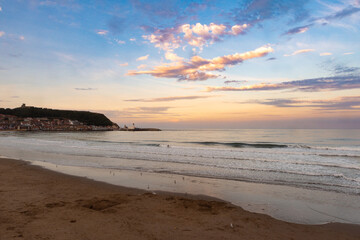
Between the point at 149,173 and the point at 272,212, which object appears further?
the point at 149,173

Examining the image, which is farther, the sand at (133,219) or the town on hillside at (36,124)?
the town on hillside at (36,124)

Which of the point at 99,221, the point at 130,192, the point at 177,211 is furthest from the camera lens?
the point at 130,192

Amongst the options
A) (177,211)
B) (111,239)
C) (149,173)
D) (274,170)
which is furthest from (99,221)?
(274,170)

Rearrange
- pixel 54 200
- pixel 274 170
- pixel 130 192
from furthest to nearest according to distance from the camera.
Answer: pixel 274 170, pixel 130 192, pixel 54 200

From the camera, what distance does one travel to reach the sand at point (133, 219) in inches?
237

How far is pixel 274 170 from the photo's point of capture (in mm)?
16766

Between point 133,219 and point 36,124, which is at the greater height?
point 36,124

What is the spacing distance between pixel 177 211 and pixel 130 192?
3383mm

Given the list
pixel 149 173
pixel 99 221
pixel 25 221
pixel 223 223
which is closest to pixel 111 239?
pixel 99 221

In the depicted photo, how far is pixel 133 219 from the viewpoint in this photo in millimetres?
7082

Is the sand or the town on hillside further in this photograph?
the town on hillside

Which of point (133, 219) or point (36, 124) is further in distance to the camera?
point (36, 124)

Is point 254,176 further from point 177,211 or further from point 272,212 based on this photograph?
point 177,211

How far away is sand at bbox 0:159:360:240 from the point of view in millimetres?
6012
